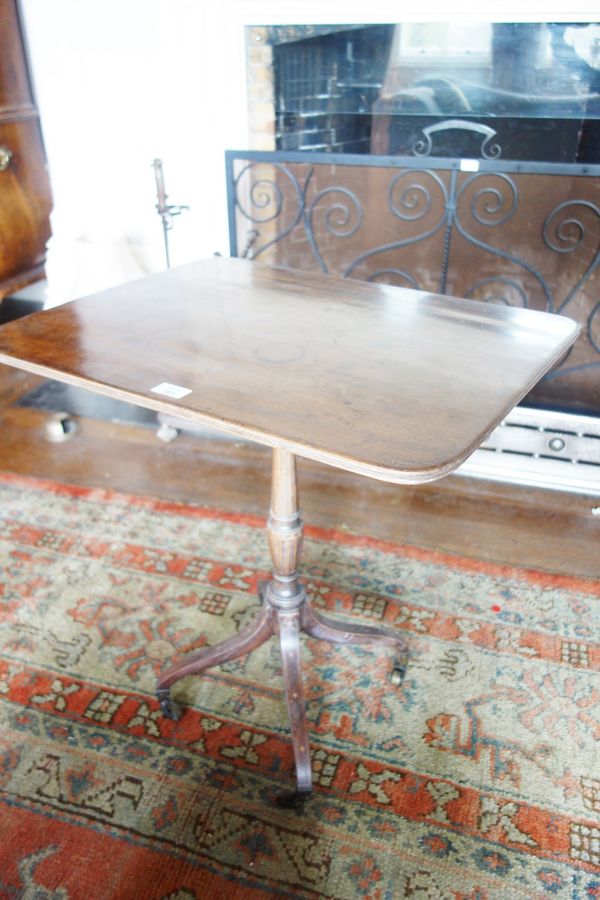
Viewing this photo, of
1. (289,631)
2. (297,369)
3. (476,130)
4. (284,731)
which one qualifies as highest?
(476,130)

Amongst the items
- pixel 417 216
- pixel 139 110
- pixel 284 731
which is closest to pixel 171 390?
pixel 284 731

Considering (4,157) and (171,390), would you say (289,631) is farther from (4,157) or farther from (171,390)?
(4,157)

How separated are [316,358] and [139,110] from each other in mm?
1656

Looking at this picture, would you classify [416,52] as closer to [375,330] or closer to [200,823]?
[375,330]

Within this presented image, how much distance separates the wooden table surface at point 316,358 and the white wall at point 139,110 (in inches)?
39.9

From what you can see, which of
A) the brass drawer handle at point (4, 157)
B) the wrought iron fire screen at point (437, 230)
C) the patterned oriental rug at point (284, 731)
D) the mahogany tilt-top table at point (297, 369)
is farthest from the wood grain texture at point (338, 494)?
the brass drawer handle at point (4, 157)

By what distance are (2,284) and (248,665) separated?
5.99 ft

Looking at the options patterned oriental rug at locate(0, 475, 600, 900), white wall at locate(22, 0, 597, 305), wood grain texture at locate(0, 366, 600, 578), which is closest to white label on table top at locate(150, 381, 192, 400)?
patterned oriental rug at locate(0, 475, 600, 900)

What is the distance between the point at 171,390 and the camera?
102 cm

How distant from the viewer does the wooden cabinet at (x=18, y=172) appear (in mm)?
2391

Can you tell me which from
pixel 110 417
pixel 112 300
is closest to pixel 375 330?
pixel 112 300

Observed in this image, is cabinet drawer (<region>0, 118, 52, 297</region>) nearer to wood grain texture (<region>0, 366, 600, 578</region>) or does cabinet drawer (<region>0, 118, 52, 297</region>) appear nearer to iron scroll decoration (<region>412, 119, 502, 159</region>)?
wood grain texture (<region>0, 366, 600, 578</region>)

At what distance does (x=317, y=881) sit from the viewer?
3.74 feet

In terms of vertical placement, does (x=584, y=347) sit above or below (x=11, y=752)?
above
